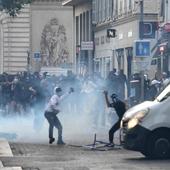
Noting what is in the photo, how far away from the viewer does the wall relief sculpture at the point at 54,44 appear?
75.7m

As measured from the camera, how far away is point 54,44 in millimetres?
76375

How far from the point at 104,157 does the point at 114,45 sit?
3462 cm

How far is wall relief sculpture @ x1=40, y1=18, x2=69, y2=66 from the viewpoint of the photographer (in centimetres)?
7569

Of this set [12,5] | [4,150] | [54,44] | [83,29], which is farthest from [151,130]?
[54,44]

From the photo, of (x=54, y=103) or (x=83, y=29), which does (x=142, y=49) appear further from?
(x=83, y=29)

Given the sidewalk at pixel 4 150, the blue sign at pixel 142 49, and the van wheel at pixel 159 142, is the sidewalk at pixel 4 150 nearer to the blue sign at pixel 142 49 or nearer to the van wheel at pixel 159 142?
the van wheel at pixel 159 142

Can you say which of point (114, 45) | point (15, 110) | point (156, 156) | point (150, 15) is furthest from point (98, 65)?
point (156, 156)

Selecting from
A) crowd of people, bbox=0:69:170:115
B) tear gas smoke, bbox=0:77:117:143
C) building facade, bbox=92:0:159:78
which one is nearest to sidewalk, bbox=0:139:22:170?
tear gas smoke, bbox=0:77:117:143

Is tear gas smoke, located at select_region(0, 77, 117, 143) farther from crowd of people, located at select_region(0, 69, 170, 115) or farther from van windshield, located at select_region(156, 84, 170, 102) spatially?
van windshield, located at select_region(156, 84, 170, 102)

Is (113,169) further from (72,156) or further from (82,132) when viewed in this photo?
(82,132)

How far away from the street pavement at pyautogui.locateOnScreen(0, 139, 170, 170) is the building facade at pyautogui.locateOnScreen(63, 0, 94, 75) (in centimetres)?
3959

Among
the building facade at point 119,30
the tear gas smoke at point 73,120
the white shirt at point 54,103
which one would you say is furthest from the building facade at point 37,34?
the white shirt at point 54,103

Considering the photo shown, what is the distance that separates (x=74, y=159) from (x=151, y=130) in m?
1.75

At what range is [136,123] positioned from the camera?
17.4m
